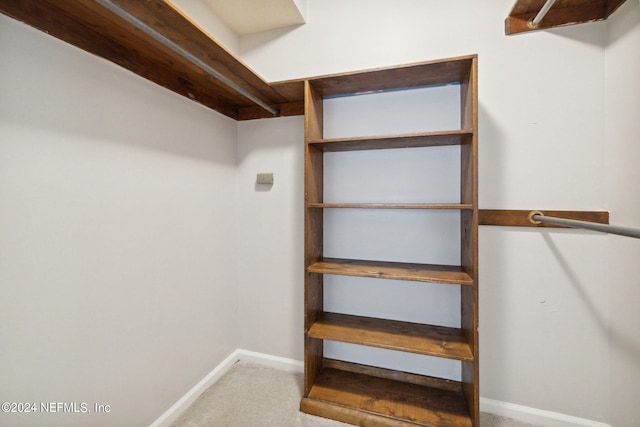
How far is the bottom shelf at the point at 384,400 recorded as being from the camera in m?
1.39

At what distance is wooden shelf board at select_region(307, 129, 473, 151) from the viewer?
4.29 ft

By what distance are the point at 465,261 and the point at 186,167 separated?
1.77 m

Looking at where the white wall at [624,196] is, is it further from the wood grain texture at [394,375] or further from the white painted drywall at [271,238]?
the white painted drywall at [271,238]

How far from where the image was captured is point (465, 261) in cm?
145

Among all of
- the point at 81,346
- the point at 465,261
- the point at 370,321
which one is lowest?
the point at 370,321

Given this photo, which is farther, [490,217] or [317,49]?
[317,49]

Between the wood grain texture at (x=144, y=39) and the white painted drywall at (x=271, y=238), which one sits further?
the white painted drywall at (x=271, y=238)

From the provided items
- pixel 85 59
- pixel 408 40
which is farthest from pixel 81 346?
pixel 408 40

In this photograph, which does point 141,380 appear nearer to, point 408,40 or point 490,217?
point 490,217

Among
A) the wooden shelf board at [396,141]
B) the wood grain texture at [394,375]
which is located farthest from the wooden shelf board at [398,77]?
the wood grain texture at [394,375]

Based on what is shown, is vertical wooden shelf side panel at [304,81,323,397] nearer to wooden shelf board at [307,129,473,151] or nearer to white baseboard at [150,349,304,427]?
wooden shelf board at [307,129,473,151]

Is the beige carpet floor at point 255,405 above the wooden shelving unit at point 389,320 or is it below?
below

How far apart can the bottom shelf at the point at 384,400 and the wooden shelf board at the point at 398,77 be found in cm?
186

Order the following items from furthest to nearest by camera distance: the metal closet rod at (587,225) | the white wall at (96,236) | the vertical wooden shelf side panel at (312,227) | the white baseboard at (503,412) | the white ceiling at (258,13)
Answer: the white ceiling at (258,13), the vertical wooden shelf side panel at (312,227), the white baseboard at (503,412), the white wall at (96,236), the metal closet rod at (587,225)
